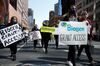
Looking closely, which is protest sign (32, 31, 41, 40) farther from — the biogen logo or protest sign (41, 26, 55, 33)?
the biogen logo

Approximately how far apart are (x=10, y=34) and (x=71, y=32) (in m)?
2.53

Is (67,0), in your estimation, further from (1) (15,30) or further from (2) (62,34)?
(2) (62,34)

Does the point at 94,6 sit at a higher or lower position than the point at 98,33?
higher

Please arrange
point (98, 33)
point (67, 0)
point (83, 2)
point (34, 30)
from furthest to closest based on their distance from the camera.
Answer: point (83, 2)
point (98, 33)
point (34, 30)
point (67, 0)

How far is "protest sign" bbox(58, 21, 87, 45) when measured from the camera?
13.0 m

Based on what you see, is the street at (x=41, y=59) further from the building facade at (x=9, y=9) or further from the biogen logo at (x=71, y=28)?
the building facade at (x=9, y=9)

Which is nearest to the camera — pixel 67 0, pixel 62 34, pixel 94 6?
pixel 62 34

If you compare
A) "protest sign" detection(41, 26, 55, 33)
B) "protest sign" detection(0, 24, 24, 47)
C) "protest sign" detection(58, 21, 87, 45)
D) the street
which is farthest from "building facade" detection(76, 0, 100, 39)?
"protest sign" detection(58, 21, 87, 45)

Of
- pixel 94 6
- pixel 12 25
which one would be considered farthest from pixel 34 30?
pixel 94 6

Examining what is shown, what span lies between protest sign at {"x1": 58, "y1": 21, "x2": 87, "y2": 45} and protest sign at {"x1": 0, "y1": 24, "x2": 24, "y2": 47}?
2.14 metres

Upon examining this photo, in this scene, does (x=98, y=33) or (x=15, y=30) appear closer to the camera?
(x=15, y=30)

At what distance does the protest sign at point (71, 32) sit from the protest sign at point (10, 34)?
214cm

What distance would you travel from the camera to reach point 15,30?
14.9m

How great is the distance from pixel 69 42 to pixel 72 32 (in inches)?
13.5
